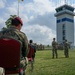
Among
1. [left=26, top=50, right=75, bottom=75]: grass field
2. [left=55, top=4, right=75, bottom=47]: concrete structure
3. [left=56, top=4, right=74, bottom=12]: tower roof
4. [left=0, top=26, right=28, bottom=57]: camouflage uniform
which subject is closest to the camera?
[left=0, top=26, right=28, bottom=57]: camouflage uniform

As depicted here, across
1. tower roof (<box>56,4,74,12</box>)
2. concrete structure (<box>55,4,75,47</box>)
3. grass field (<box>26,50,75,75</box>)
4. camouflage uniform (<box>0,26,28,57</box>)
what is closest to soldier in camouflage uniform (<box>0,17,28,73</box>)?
camouflage uniform (<box>0,26,28,57</box>)

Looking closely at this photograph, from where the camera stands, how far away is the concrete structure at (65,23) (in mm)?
123756

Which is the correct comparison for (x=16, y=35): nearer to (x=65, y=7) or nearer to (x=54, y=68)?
(x=54, y=68)

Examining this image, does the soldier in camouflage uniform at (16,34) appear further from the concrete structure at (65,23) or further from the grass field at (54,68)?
Answer: the concrete structure at (65,23)

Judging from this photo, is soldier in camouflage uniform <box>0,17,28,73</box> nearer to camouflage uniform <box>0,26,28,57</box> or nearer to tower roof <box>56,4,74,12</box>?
camouflage uniform <box>0,26,28,57</box>

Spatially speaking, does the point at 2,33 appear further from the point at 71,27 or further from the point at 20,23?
the point at 71,27

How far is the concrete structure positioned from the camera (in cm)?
12376

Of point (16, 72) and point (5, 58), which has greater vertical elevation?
point (5, 58)

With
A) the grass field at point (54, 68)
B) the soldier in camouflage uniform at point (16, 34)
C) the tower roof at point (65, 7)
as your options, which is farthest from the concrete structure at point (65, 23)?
the soldier in camouflage uniform at point (16, 34)

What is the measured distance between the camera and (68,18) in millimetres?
126250

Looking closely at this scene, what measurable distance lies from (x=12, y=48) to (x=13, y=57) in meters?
0.16

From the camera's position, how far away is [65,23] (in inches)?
4838

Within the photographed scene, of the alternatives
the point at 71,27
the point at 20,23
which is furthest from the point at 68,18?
the point at 20,23

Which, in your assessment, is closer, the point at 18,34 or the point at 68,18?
the point at 18,34
